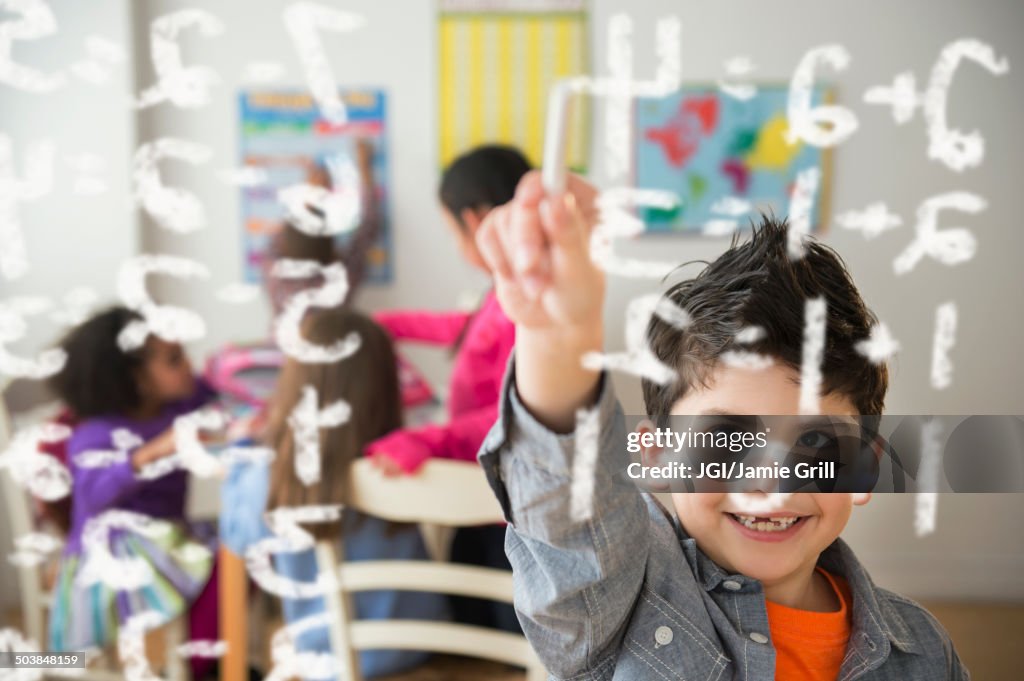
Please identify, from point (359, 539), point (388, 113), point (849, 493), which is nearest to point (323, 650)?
point (359, 539)

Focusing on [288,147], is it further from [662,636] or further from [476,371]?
[662,636]

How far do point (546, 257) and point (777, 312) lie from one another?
115 mm

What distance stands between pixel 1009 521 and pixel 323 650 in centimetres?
53

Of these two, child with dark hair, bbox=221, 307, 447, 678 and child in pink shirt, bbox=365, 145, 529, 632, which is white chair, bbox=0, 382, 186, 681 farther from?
child in pink shirt, bbox=365, 145, 529, 632

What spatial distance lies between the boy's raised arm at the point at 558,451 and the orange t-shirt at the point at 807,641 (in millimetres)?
59

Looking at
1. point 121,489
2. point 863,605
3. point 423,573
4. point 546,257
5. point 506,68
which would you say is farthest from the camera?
point 506,68

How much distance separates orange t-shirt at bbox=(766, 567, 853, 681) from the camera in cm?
26

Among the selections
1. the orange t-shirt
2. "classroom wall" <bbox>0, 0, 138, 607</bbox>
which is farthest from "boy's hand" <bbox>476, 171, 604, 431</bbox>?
"classroom wall" <bbox>0, 0, 138, 607</bbox>

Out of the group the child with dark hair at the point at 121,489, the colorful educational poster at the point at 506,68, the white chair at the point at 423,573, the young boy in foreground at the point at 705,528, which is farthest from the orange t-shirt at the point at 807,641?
the colorful educational poster at the point at 506,68

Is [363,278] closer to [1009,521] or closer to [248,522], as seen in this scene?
[248,522]

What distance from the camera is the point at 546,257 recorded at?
6.1 inches

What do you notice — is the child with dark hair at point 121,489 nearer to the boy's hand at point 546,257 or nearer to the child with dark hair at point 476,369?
the child with dark hair at point 476,369

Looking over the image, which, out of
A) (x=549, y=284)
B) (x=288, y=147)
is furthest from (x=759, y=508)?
(x=288, y=147)

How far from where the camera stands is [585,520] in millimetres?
195
